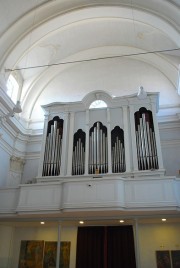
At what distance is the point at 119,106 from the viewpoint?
10930 mm

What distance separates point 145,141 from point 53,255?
565 centimetres

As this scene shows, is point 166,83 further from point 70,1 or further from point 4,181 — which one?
Answer: point 4,181

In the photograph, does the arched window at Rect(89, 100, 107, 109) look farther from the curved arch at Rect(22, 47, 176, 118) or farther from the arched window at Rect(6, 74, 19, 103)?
the arched window at Rect(6, 74, 19, 103)

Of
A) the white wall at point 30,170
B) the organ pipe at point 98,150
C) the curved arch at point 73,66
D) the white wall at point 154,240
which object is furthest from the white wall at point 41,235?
the curved arch at point 73,66

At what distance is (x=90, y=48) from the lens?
43.9 feet

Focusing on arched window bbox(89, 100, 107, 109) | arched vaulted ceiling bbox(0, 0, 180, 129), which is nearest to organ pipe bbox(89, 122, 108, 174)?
arched window bbox(89, 100, 107, 109)

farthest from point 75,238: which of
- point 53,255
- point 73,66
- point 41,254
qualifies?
point 73,66

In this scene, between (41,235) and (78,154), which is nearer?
(78,154)

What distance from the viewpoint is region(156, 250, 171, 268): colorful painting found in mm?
9406

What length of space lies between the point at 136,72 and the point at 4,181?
315 inches

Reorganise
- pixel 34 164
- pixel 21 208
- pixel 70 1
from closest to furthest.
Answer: pixel 21 208
pixel 70 1
pixel 34 164

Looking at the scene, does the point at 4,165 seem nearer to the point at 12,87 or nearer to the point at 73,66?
the point at 12,87

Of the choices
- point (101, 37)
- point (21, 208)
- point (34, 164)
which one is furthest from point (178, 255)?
point (101, 37)

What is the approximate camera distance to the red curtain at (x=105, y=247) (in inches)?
387
